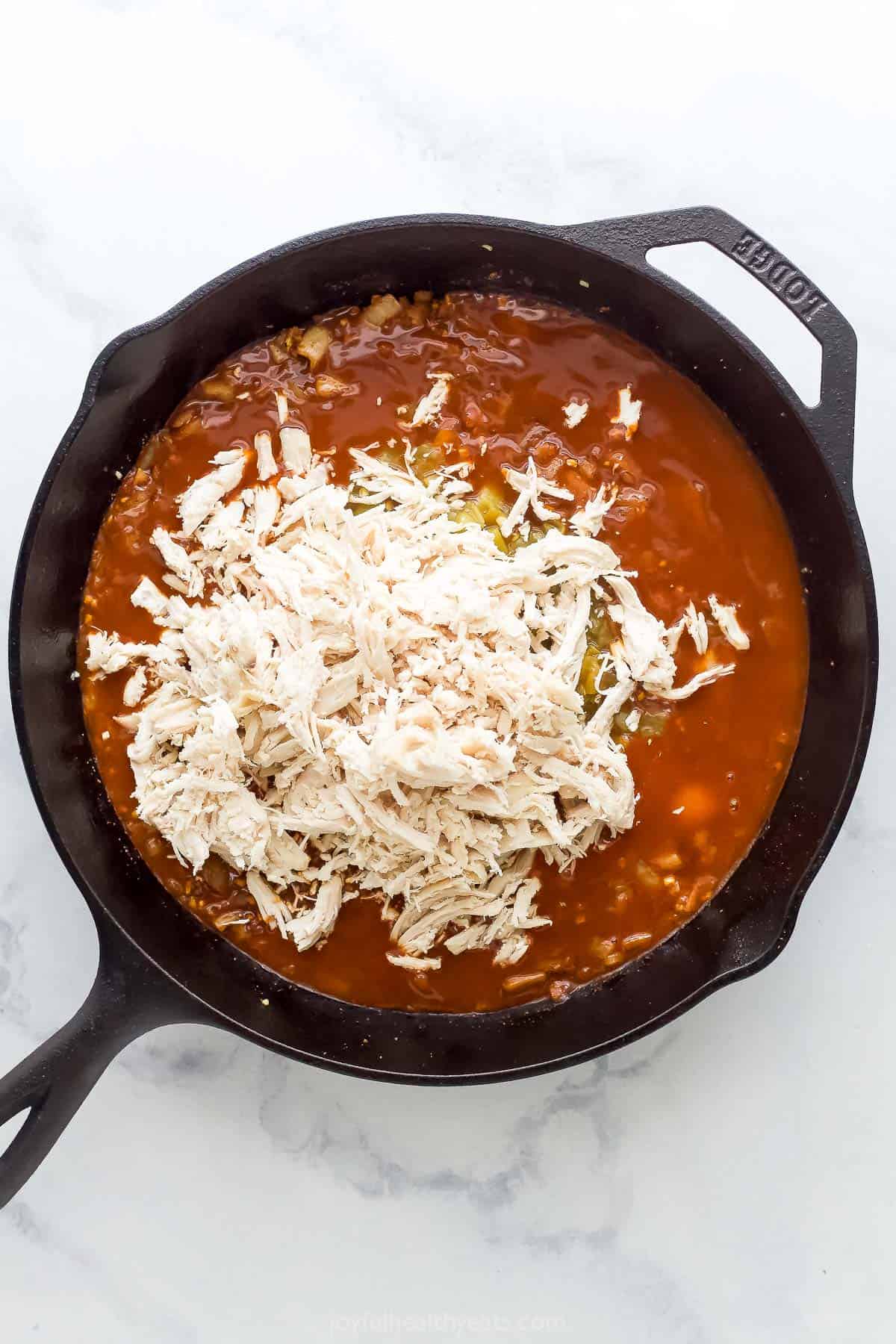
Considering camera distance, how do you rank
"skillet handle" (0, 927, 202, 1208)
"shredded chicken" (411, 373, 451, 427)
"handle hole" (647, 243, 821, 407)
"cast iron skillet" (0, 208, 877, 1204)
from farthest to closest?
"handle hole" (647, 243, 821, 407) → "shredded chicken" (411, 373, 451, 427) → "cast iron skillet" (0, 208, 877, 1204) → "skillet handle" (0, 927, 202, 1208)

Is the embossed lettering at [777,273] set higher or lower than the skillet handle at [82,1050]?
higher

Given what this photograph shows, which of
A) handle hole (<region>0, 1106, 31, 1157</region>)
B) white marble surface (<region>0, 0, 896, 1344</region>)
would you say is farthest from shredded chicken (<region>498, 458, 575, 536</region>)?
handle hole (<region>0, 1106, 31, 1157</region>)

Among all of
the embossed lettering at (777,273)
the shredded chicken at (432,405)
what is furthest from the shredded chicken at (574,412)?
the embossed lettering at (777,273)

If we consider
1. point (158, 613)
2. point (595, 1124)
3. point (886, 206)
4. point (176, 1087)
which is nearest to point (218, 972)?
point (176, 1087)

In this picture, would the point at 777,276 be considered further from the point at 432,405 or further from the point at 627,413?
the point at 432,405

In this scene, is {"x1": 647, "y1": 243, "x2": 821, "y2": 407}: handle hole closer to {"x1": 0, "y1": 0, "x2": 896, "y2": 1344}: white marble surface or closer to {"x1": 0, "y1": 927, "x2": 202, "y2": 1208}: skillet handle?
{"x1": 0, "y1": 0, "x2": 896, "y2": 1344}: white marble surface

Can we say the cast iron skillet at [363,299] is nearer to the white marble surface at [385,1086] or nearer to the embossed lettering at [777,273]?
the embossed lettering at [777,273]
